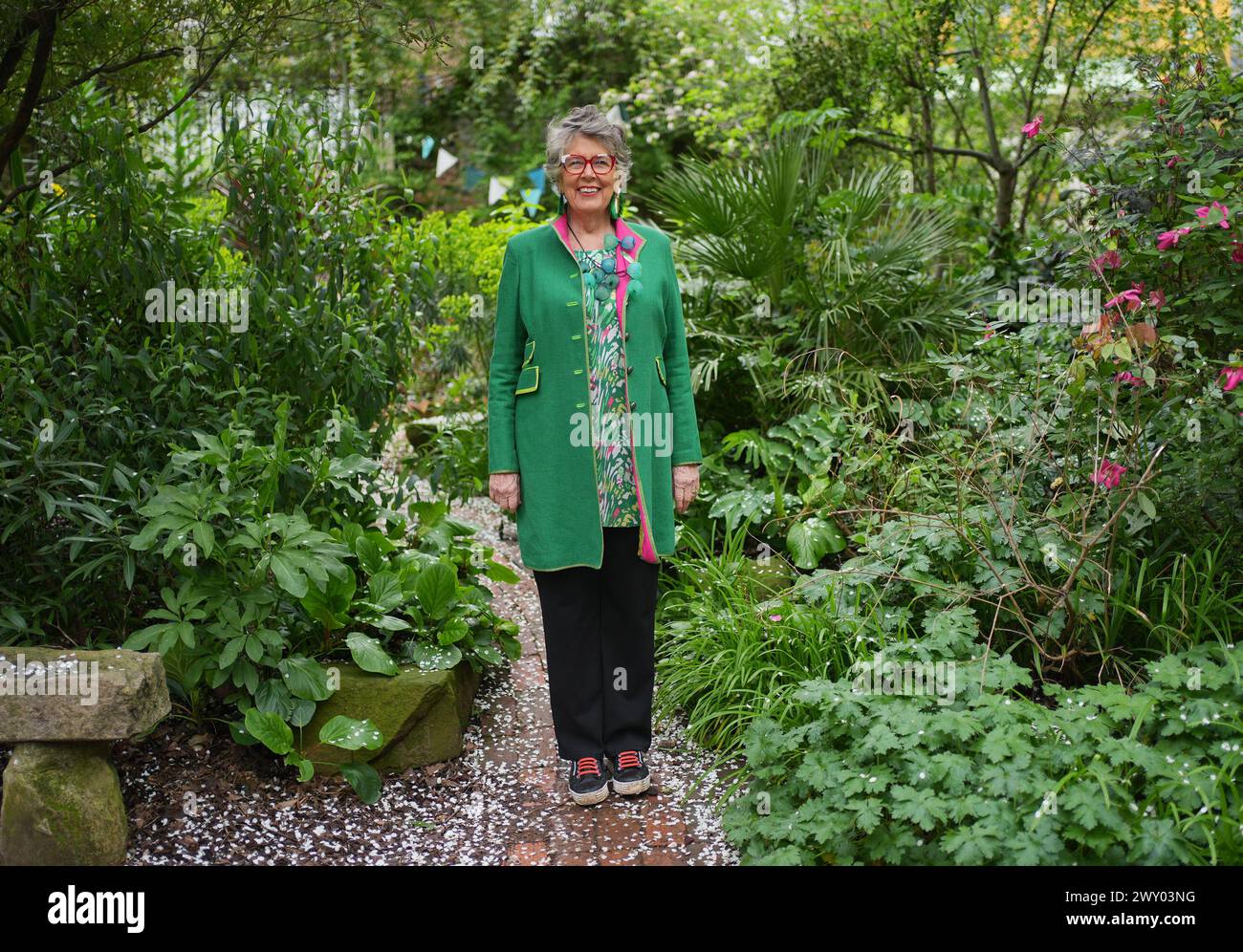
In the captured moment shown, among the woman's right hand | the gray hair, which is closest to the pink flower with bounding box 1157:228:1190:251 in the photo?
the gray hair

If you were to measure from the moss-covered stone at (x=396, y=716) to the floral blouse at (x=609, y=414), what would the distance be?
0.81 meters

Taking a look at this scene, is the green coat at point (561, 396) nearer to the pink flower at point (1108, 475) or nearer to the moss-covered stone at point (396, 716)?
the moss-covered stone at point (396, 716)

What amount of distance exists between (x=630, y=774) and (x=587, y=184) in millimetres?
1685

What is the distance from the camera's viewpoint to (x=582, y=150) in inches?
111

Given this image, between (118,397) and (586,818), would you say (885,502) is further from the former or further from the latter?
(118,397)

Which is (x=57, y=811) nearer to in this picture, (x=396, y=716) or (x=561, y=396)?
(x=396, y=716)

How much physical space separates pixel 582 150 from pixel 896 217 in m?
3.11

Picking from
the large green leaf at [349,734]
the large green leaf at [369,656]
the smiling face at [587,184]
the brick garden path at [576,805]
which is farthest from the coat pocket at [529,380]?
the brick garden path at [576,805]

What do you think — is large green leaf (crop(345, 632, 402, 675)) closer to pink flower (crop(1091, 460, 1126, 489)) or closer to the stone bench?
the stone bench

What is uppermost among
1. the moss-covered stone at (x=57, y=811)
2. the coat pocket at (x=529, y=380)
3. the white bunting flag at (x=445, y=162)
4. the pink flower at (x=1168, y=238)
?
the white bunting flag at (x=445, y=162)

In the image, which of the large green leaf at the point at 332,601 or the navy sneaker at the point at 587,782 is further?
the large green leaf at the point at 332,601

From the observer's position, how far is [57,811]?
2527mm

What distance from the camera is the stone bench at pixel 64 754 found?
8.25 ft

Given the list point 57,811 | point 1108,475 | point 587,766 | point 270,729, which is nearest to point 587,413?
point 587,766
